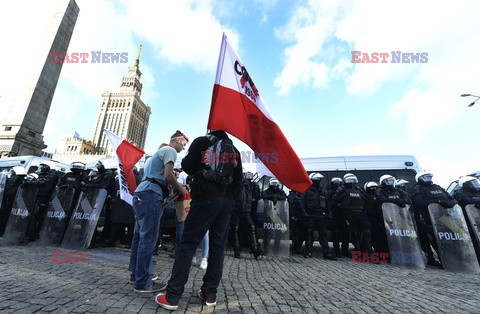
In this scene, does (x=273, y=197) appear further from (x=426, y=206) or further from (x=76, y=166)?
(x=76, y=166)

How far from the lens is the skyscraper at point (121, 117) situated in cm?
9175

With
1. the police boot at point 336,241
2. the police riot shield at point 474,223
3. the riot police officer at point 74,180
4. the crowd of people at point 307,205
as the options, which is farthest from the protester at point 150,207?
the police riot shield at point 474,223

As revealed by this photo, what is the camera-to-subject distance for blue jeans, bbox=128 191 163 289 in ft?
8.91

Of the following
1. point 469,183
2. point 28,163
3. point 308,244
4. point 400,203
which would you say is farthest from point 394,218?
point 28,163

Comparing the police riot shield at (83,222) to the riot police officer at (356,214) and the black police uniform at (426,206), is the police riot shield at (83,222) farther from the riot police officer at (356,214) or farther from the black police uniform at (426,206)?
the black police uniform at (426,206)

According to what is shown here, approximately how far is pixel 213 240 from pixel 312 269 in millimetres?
2891

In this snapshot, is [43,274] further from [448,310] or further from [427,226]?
[427,226]

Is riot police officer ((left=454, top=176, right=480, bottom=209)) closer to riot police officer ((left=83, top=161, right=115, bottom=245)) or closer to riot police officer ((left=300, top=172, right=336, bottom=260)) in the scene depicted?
riot police officer ((left=300, top=172, right=336, bottom=260))

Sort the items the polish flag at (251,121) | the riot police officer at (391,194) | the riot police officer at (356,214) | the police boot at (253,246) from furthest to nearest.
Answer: the riot police officer at (356,214), the riot police officer at (391,194), the police boot at (253,246), the polish flag at (251,121)

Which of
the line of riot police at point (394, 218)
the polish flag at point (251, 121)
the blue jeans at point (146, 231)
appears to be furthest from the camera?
the line of riot police at point (394, 218)

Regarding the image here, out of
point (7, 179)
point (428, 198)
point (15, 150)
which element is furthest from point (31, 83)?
point (428, 198)

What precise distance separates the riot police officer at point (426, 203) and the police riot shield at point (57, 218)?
26.9ft

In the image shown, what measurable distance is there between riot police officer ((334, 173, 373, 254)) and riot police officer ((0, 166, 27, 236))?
335 inches

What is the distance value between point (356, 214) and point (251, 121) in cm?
416
